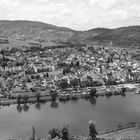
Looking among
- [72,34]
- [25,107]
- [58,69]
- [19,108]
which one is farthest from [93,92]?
[72,34]

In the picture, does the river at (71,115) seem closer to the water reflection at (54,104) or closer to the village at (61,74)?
the water reflection at (54,104)

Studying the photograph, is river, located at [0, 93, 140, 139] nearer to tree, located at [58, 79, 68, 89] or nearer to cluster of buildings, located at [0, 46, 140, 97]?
tree, located at [58, 79, 68, 89]

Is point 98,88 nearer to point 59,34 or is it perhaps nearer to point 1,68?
point 1,68

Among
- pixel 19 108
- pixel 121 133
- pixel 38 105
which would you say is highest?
pixel 38 105

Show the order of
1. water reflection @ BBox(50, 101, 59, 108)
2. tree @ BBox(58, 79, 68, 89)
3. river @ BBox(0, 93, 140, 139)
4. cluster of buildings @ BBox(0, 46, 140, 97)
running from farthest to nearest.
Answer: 1. cluster of buildings @ BBox(0, 46, 140, 97)
2. tree @ BBox(58, 79, 68, 89)
3. water reflection @ BBox(50, 101, 59, 108)
4. river @ BBox(0, 93, 140, 139)

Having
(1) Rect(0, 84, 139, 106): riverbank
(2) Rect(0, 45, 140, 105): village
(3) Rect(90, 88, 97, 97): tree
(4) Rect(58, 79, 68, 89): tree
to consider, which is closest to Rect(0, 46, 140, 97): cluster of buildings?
(2) Rect(0, 45, 140, 105): village

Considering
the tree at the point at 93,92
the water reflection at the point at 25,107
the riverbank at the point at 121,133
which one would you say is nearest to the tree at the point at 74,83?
the tree at the point at 93,92

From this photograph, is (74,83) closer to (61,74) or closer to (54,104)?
(61,74)
